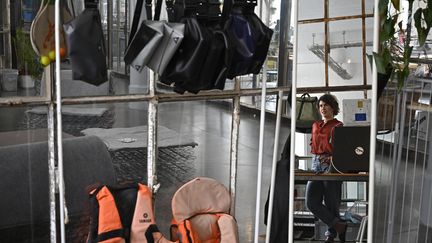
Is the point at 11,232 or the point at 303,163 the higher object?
the point at 303,163

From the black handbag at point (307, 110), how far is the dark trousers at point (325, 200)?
1.05 feet

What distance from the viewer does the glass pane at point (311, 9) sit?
288 centimetres

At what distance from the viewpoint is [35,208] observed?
8.07 feet

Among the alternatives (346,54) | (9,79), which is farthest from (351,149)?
(9,79)

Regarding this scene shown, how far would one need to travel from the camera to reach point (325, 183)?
3.01 m

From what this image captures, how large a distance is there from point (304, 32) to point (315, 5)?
15cm

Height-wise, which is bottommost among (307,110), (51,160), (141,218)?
(141,218)

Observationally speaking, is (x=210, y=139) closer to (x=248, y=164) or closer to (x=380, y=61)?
(x=248, y=164)

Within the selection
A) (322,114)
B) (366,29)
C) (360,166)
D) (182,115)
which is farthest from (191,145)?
(366,29)

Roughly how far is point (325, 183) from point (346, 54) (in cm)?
69

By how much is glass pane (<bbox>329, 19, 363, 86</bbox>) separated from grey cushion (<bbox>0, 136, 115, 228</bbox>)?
4.13 ft

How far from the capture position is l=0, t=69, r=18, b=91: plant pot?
2254 mm

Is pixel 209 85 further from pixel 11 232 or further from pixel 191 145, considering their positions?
pixel 11 232

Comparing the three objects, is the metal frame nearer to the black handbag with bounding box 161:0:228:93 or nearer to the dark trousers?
the black handbag with bounding box 161:0:228:93
